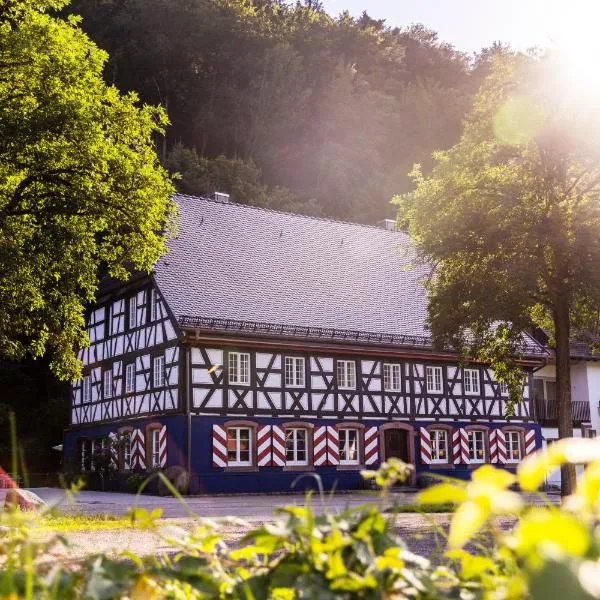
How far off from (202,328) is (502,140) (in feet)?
35.8

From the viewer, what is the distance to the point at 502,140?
18062 millimetres

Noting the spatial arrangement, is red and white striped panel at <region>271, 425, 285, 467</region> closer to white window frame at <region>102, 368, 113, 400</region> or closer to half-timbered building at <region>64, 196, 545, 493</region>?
half-timbered building at <region>64, 196, 545, 493</region>

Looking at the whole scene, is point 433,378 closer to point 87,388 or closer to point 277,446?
point 277,446

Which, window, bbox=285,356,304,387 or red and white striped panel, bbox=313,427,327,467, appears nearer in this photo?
red and white striped panel, bbox=313,427,327,467

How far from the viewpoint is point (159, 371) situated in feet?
88.3

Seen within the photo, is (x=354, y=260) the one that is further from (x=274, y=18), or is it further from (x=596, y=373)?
(x=274, y=18)

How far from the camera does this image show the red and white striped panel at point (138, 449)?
88.9 ft


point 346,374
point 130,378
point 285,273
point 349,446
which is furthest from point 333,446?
point 130,378

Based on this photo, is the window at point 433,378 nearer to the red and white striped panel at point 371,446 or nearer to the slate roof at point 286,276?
the slate roof at point 286,276

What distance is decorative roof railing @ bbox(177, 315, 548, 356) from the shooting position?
26.0 metres

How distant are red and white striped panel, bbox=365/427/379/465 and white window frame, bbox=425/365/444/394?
2.81 m

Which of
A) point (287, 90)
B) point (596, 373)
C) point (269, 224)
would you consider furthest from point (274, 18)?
point (596, 373)

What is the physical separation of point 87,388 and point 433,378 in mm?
11572

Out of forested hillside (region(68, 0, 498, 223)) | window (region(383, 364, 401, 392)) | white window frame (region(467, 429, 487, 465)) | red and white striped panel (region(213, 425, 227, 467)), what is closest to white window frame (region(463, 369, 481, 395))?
white window frame (region(467, 429, 487, 465))
